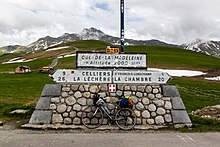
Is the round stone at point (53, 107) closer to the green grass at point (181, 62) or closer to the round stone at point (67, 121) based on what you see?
the round stone at point (67, 121)

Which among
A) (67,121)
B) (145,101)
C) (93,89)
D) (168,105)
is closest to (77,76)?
(93,89)

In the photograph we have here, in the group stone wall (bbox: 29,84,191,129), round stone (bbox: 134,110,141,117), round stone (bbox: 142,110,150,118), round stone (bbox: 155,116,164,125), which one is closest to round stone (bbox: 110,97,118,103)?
stone wall (bbox: 29,84,191,129)

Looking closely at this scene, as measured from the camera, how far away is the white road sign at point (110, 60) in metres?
13.9

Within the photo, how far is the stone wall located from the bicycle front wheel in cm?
40

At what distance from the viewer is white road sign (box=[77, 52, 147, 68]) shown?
547 inches

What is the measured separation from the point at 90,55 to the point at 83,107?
2322 mm

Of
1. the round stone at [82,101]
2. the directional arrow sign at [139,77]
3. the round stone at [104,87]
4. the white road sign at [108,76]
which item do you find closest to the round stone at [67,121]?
the round stone at [82,101]

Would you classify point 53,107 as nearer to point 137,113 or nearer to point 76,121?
point 76,121

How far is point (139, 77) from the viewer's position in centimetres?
1392

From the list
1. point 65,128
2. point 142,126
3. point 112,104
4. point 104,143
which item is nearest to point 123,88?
point 112,104

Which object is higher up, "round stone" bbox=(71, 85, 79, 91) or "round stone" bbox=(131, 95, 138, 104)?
"round stone" bbox=(71, 85, 79, 91)

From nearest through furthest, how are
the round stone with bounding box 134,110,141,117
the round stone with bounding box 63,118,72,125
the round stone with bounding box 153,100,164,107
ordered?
the round stone with bounding box 63,118,72,125 < the round stone with bounding box 134,110,141,117 < the round stone with bounding box 153,100,164,107

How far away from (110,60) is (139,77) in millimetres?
1496

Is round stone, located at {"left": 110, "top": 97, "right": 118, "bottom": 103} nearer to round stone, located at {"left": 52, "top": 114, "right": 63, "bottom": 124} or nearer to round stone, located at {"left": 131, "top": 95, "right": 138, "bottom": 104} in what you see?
round stone, located at {"left": 131, "top": 95, "right": 138, "bottom": 104}
